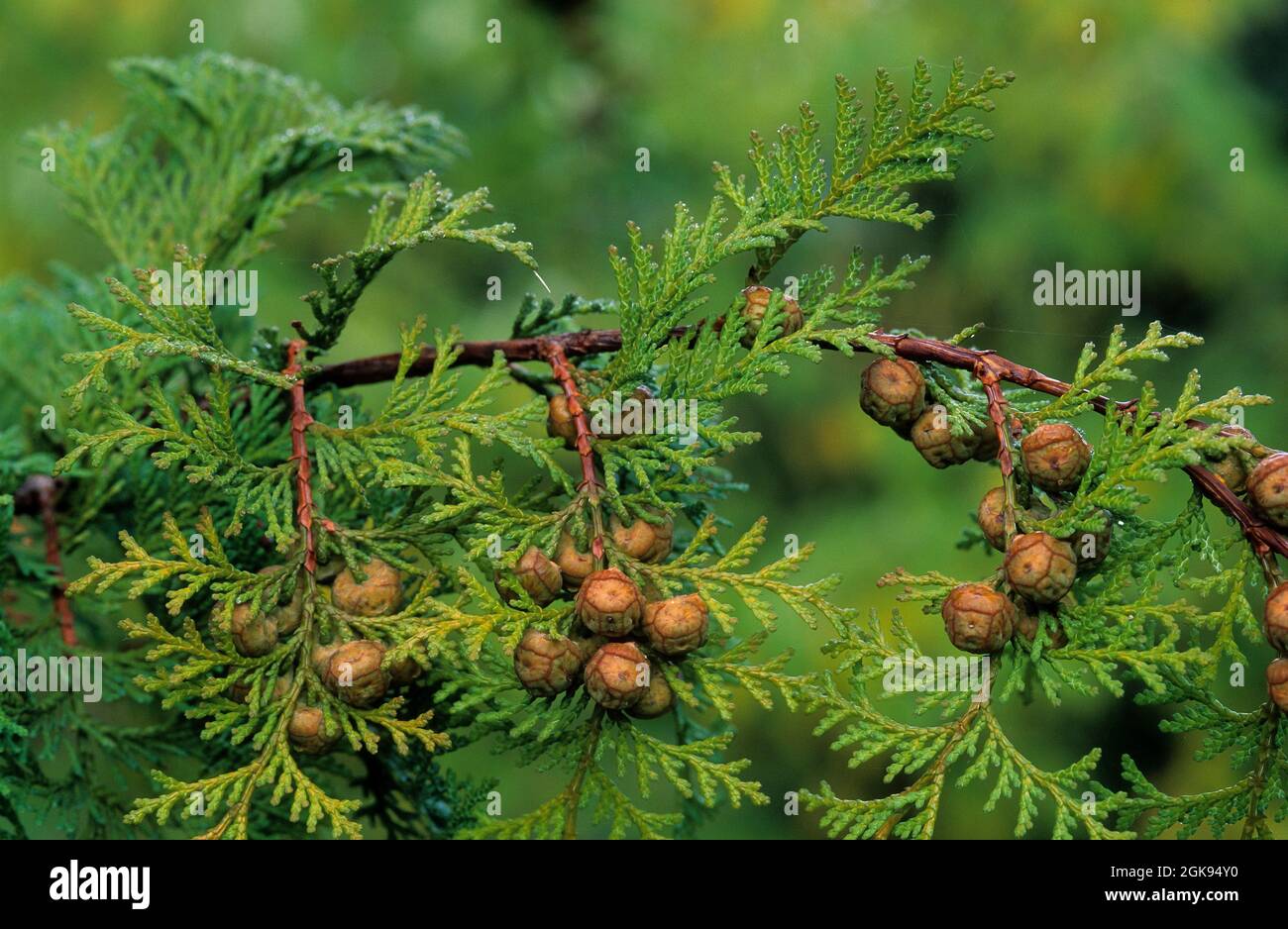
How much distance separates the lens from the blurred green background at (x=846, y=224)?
3.68m

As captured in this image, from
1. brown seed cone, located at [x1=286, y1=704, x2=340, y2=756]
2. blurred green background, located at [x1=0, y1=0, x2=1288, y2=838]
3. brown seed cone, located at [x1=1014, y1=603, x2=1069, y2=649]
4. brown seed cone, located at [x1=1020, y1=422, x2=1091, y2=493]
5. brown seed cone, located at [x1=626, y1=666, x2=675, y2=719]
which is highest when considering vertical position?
blurred green background, located at [x1=0, y1=0, x2=1288, y2=838]

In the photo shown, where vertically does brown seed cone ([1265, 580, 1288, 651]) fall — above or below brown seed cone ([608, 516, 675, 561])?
below

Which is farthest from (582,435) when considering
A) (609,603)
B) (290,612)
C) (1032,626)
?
(1032,626)

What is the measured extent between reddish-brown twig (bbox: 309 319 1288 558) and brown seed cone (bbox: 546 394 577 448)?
5 cm

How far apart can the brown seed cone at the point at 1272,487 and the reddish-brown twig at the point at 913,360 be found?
2cm

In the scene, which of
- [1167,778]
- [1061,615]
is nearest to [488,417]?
[1061,615]

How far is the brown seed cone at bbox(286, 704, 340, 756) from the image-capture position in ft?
3.38

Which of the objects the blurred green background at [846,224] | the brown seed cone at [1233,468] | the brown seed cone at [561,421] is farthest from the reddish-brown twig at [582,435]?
the blurred green background at [846,224]

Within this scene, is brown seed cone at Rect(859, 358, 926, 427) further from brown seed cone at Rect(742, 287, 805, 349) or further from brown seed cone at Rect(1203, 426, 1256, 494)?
brown seed cone at Rect(1203, 426, 1256, 494)

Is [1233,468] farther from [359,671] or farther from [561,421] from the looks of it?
[359,671]

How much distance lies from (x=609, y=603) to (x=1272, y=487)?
1.72 ft

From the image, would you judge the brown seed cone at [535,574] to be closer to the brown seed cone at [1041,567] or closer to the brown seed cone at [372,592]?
the brown seed cone at [372,592]

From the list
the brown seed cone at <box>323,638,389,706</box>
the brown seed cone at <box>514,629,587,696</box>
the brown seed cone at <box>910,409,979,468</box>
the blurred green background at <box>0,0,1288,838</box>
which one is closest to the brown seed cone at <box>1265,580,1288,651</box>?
the brown seed cone at <box>910,409,979,468</box>

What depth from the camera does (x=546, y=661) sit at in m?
0.99
